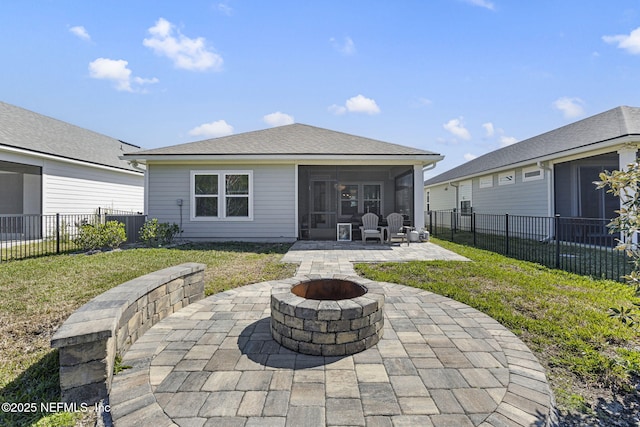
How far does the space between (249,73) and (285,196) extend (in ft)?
14.0

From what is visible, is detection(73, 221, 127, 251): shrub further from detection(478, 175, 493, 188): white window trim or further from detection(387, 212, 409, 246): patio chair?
detection(478, 175, 493, 188): white window trim

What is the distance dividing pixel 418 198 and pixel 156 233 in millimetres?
8833

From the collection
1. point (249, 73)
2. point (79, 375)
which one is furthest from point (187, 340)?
point (249, 73)

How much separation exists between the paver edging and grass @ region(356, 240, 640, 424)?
339 cm

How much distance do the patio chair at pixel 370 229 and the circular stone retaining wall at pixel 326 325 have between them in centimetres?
701

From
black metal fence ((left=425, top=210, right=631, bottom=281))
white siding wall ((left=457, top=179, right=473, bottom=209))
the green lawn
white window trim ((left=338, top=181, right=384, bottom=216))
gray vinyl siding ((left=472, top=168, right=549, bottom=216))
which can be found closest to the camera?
the green lawn

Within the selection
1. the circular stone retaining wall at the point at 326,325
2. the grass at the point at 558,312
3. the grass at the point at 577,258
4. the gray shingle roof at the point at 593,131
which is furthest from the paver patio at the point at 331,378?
the gray shingle roof at the point at 593,131

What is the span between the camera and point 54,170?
11.3 m

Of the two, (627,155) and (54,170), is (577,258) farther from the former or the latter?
(54,170)

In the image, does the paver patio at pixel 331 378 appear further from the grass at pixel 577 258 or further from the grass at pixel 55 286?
the grass at pixel 577 258

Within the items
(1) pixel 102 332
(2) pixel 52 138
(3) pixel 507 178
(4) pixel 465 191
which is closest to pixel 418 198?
(3) pixel 507 178

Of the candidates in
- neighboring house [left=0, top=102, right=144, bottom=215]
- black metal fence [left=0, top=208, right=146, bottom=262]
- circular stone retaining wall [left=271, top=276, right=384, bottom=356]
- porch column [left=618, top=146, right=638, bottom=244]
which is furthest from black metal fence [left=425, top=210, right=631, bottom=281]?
neighboring house [left=0, top=102, right=144, bottom=215]

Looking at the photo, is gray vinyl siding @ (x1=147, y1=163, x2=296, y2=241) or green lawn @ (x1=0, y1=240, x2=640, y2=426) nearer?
green lawn @ (x1=0, y1=240, x2=640, y2=426)

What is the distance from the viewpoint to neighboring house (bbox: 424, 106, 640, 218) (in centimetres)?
842
